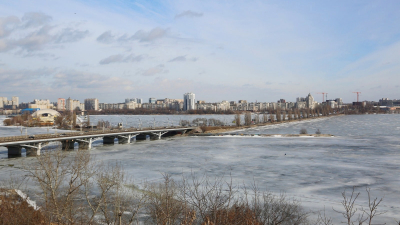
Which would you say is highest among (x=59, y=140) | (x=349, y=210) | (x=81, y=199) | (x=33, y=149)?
(x=59, y=140)

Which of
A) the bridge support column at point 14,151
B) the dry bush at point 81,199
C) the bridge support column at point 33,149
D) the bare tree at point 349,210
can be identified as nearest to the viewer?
the bare tree at point 349,210

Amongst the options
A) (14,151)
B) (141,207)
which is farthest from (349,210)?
(14,151)

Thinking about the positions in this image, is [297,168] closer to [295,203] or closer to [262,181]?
[262,181]

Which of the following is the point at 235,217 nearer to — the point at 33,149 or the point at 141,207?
the point at 141,207

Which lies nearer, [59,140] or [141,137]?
[59,140]

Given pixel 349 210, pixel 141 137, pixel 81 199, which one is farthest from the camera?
pixel 141 137

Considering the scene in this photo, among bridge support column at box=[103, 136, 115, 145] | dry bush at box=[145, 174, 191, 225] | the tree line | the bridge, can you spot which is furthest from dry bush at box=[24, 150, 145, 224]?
bridge support column at box=[103, 136, 115, 145]

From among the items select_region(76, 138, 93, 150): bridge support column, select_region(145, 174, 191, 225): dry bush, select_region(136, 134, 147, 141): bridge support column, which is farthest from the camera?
select_region(136, 134, 147, 141): bridge support column

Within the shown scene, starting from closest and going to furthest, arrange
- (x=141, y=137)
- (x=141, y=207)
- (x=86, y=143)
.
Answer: (x=141, y=207)
(x=86, y=143)
(x=141, y=137)

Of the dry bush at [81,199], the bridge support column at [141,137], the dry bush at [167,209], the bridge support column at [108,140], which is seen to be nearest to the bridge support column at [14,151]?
the bridge support column at [108,140]

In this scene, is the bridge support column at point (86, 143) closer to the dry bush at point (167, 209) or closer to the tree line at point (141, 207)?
the tree line at point (141, 207)

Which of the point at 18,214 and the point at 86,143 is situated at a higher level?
the point at 18,214

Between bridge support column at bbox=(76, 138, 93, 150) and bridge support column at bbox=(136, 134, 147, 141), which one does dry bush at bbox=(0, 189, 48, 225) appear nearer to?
bridge support column at bbox=(76, 138, 93, 150)

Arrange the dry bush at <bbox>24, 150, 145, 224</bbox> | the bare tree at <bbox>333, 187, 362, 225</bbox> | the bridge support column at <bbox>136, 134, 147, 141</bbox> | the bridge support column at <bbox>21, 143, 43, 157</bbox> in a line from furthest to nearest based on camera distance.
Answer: the bridge support column at <bbox>136, 134, 147, 141</bbox> → the bridge support column at <bbox>21, 143, 43, 157</bbox> → the dry bush at <bbox>24, 150, 145, 224</bbox> → the bare tree at <bbox>333, 187, 362, 225</bbox>
